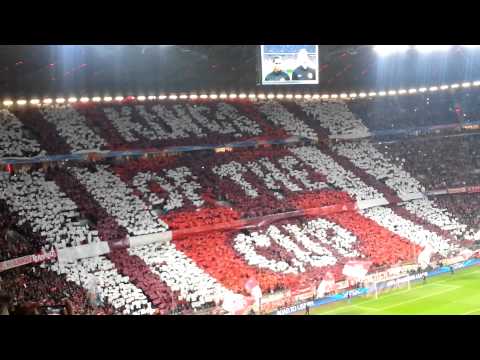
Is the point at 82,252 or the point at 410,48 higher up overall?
the point at 410,48

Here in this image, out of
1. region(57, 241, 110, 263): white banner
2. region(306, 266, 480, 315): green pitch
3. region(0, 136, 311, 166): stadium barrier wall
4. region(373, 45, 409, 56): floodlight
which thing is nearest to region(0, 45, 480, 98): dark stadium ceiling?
region(373, 45, 409, 56): floodlight

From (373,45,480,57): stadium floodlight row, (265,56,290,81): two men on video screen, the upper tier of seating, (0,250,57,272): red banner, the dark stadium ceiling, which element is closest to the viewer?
(0,250,57,272): red banner

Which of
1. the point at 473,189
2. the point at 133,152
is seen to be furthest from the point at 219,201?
the point at 473,189

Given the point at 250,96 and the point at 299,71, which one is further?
the point at 250,96

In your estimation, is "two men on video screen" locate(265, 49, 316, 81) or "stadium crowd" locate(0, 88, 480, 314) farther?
"two men on video screen" locate(265, 49, 316, 81)

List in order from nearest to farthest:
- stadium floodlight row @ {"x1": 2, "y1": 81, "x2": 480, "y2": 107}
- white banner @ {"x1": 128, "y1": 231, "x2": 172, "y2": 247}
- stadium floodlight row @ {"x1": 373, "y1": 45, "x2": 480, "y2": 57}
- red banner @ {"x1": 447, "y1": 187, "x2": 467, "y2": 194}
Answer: white banner @ {"x1": 128, "y1": 231, "x2": 172, "y2": 247} < stadium floodlight row @ {"x1": 2, "y1": 81, "x2": 480, "y2": 107} < red banner @ {"x1": 447, "y1": 187, "x2": 467, "y2": 194} < stadium floodlight row @ {"x1": 373, "y1": 45, "x2": 480, "y2": 57}

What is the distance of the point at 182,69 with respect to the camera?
27094 mm

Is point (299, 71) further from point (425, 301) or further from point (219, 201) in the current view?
point (425, 301)

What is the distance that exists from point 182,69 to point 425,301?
1501 centimetres

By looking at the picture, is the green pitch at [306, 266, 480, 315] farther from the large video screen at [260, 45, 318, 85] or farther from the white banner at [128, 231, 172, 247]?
the large video screen at [260, 45, 318, 85]

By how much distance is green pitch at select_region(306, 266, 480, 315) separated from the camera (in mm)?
16672

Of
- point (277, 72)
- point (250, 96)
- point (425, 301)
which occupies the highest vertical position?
point (277, 72)

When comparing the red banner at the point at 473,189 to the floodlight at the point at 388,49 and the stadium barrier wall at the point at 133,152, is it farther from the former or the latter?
the floodlight at the point at 388,49

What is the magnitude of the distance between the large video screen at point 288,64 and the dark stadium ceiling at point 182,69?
2.08 metres
